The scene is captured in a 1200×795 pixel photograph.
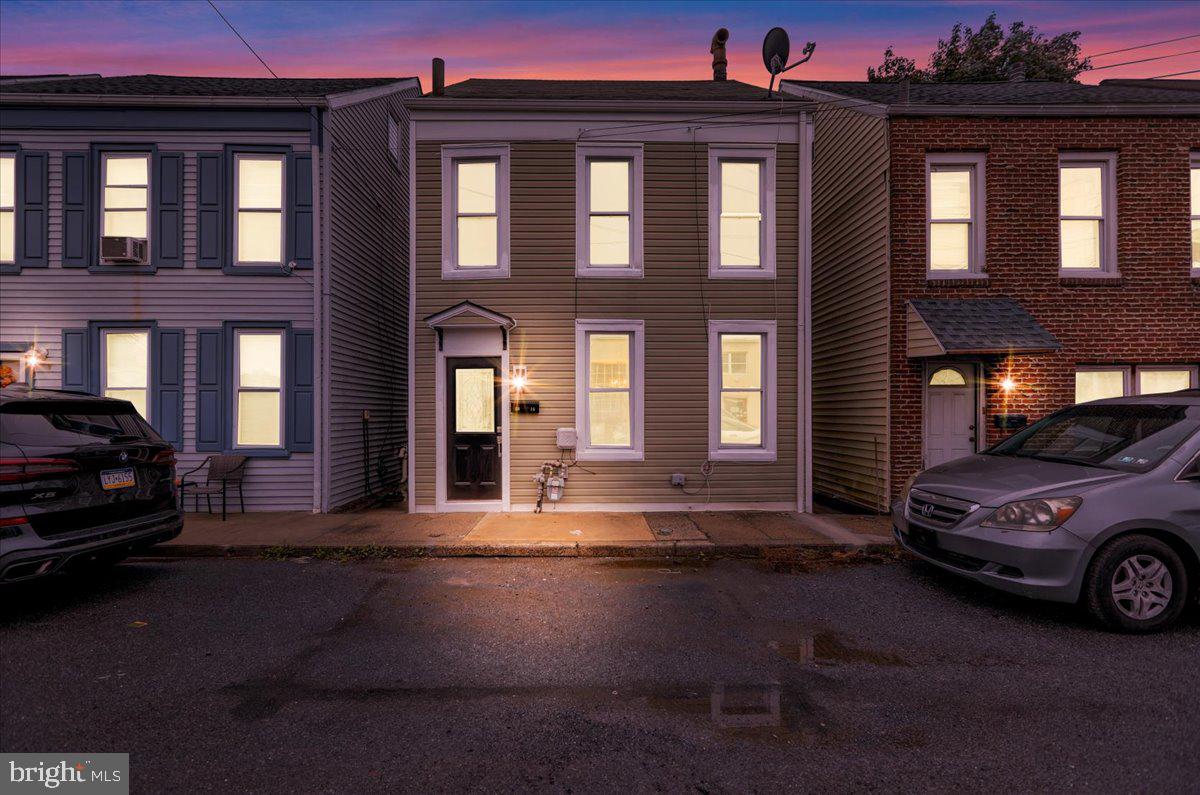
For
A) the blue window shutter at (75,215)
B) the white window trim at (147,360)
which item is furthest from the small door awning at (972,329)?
the blue window shutter at (75,215)

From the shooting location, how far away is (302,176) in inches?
364

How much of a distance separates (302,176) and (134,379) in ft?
13.9

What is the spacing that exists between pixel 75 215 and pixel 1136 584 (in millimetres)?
14142

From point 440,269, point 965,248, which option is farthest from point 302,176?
point 965,248

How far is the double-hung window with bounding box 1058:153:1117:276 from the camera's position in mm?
9242

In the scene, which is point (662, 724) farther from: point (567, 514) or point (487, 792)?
point (567, 514)

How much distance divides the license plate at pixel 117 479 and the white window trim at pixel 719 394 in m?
7.20

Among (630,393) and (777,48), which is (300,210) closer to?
(630,393)

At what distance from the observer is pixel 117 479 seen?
5.04 meters

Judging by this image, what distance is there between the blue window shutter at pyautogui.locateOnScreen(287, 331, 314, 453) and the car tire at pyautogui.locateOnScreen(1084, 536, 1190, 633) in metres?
9.72

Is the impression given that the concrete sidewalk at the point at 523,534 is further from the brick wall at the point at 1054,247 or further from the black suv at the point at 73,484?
the brick wall at the point at 1054,247

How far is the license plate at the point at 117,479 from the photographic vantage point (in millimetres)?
4929

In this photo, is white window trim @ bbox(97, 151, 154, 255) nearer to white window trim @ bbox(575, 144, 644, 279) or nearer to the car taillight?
the car taillight

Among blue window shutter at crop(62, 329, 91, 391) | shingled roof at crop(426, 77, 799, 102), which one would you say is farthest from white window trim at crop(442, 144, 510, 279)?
blue window shutter at crop(62, 329, 91, 391)
